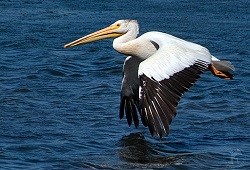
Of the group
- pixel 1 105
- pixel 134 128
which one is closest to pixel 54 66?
pixel 1 105

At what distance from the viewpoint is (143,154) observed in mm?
9539

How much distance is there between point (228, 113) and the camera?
11.3 metres

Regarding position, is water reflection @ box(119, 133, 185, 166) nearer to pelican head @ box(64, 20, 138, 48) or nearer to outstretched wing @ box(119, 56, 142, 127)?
outstretched wing @ box(119, 56, 142, 127)

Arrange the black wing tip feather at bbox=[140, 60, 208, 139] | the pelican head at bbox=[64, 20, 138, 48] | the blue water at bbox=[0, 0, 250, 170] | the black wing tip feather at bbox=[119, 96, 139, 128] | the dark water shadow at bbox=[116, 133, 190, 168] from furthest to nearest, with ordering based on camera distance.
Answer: the pelican head at bbox=[64, 20, 138, 48]
the black wing tip feather at bbox=[119, 96, 139, 128]
the blue water at bbox=[0, 0, 250, 170]
the dark water shadow at bbox=[116, 133, 190, 168]
the black wing tip feather at bbox=[140, 60, 208, 139]

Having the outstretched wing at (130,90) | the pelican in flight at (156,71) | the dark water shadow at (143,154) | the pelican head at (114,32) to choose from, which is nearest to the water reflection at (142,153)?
the dark water shadow at (143,154)

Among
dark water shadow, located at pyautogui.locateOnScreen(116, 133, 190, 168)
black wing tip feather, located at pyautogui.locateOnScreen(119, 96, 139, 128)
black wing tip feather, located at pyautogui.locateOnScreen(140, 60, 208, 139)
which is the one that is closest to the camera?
black wing tip feather, located at pyautogui.locateOnScreen(140, 60, 208, 139)

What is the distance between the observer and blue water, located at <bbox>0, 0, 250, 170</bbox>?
9.38 m

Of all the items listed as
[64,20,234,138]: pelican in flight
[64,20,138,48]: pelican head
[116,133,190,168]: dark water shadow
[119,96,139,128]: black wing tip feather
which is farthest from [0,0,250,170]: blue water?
[64,20,138,48]: pelican head

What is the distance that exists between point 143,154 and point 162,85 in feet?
3.06

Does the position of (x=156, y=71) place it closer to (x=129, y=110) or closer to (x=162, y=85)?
(x=162, y=85)

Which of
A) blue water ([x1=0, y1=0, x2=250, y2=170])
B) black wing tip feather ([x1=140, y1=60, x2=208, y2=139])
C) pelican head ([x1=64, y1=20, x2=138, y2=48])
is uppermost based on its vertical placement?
pelican head ([x1=64, y1=20, x2=138, y2=48])

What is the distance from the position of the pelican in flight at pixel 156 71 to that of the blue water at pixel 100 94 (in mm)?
433

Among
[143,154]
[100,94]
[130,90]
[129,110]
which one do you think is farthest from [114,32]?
[143,154]

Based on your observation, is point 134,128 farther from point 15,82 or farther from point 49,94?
point 15,82
